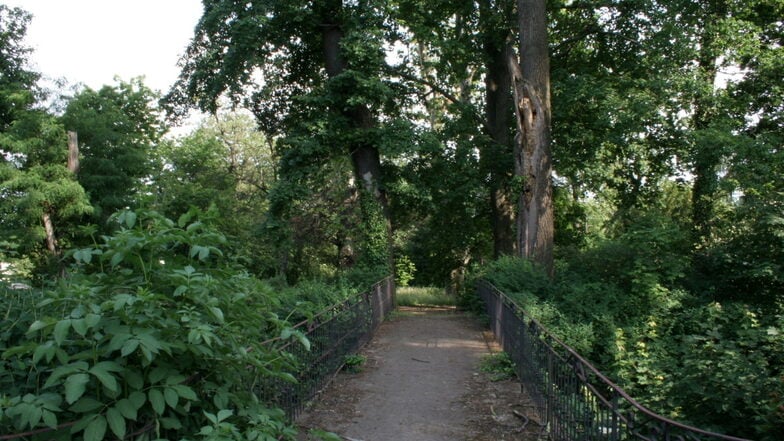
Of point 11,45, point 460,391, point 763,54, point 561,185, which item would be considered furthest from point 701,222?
point 11,45

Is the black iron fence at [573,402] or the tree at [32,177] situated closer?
the black iron fence at [573,402]

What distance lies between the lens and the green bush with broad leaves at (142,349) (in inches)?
102

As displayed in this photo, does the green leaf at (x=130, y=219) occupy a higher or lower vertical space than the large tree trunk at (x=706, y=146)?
lower

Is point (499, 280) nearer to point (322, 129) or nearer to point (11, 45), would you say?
point (322, 129)

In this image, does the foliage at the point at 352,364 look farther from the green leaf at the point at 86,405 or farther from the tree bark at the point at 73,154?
the tree bark at the point at 73,154

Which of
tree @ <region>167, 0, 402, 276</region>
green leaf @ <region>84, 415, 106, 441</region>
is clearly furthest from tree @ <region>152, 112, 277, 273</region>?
green leaf @ <region>84, 415, 106, 441</region>

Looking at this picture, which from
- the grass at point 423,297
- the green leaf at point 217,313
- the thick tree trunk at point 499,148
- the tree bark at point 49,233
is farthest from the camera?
the grass at point 423,297

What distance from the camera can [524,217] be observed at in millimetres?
16328

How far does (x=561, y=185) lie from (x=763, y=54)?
337 inches

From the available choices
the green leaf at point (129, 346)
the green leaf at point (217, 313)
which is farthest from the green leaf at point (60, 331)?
the green leaf at point (217, 313)

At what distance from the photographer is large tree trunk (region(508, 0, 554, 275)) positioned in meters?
15.8

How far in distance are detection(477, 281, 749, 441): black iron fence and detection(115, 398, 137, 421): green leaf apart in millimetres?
2819

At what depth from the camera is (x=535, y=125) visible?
15.9 m

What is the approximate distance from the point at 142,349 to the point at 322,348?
5.61 m
